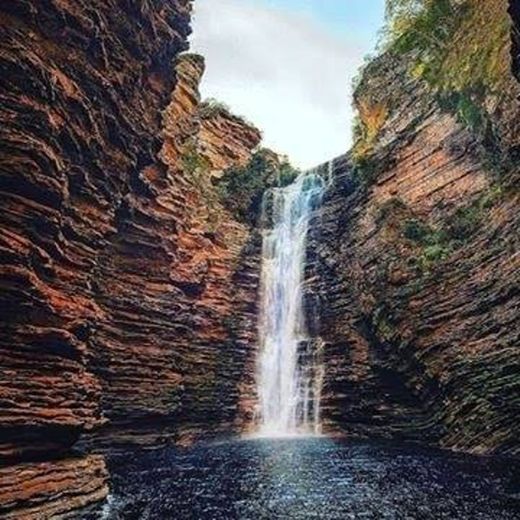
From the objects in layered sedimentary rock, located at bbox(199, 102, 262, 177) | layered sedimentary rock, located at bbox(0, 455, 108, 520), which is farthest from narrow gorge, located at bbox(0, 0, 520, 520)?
layered sedimentary rock, located at bbox(199, 102, 262, 177)

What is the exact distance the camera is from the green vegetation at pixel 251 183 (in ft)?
116

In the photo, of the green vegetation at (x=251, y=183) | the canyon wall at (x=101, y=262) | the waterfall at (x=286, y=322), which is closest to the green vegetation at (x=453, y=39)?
the waterfall at (x=286, y=322)

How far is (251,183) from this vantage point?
36.6m

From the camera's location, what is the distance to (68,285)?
47.9 feet

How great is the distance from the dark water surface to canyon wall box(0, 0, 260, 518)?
5.99 feet

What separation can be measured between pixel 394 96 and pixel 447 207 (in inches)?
434

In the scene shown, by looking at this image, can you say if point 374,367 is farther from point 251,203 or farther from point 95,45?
point 95,45

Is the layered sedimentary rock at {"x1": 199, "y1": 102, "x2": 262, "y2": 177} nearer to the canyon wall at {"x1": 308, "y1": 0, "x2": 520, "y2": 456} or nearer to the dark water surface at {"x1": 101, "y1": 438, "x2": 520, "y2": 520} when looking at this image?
the canyon wall at {"x1": 308, "y1": 0, "x2": 520, "y2": 456}

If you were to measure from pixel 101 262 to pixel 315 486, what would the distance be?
12672 millimetres

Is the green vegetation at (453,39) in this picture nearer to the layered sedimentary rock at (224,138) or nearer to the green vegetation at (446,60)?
the green vegetation at (446,60)

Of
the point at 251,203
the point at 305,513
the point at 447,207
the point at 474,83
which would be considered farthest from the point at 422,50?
the point at 305,513

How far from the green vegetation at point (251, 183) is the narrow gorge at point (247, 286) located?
0.19m

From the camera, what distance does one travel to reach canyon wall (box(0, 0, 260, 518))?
11.5 metres

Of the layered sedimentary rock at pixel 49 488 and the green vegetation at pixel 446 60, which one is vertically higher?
the green vegetation at pixel 446 60
